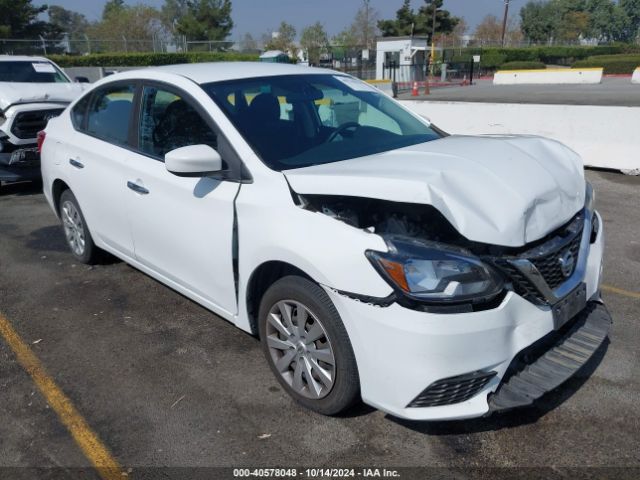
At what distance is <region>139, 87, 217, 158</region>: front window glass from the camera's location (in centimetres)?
355

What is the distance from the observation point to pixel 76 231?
5176mm

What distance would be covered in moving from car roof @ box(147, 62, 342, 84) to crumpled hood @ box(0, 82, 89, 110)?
4.82 metres

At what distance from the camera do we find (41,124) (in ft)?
27.2

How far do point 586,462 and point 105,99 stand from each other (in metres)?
4.15

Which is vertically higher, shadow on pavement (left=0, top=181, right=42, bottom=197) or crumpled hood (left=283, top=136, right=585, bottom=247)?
crumpled hood (left=283, top=136, right=585, bottom=247)

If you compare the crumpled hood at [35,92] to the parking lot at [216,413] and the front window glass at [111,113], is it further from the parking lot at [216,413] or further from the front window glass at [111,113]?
the parking lot at [216,413]

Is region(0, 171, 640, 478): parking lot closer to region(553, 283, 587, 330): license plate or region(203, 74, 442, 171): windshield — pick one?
region(553, 283, 587, 330): license plate

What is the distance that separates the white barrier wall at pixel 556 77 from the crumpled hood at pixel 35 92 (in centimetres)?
2882

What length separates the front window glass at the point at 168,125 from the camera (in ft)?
11.6

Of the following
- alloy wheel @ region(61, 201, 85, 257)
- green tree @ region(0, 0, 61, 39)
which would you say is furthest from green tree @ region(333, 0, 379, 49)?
alloy wheel @ region(61, 201, 85, 257)

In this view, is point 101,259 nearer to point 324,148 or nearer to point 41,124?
point 324,148

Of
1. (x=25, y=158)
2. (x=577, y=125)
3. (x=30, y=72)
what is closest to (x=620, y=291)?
(x=577, y=125)

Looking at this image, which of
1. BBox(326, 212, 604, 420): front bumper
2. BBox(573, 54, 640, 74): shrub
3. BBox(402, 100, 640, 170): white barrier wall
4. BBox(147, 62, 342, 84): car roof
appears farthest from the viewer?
BBox(573, 54, 640, 74): shrub

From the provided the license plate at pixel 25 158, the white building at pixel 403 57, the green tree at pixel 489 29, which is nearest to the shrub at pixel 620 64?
the white building at pixel 403 57
